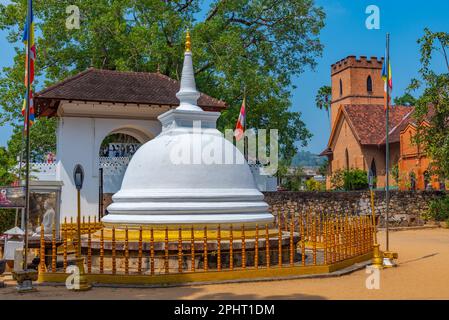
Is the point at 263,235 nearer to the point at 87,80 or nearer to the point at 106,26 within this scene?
the point at 87,80

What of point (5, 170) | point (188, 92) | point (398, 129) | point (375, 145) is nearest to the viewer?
point (188, 92)

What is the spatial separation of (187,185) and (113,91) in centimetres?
1168

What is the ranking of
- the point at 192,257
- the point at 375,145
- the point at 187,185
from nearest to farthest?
the point at 192,257
the point at 187,185
the point at 375,145

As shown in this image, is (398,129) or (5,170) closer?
(5,170)

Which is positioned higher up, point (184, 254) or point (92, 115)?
point (92, 115)

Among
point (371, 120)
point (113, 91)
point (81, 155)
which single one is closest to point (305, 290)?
point (81, 155)

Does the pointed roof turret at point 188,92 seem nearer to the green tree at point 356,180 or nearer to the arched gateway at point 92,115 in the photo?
the arched gateway at point 92,115

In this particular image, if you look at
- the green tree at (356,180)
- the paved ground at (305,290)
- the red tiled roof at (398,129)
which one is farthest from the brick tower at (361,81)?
the paved ground at (305,290)

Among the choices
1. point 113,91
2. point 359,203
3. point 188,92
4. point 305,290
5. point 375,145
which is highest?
point 113,91

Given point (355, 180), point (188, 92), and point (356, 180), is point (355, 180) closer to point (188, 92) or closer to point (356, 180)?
point (356, 180)

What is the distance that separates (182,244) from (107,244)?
1.58m

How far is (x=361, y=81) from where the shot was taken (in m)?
60.9

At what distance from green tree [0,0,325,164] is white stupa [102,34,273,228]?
1403 centimetres
